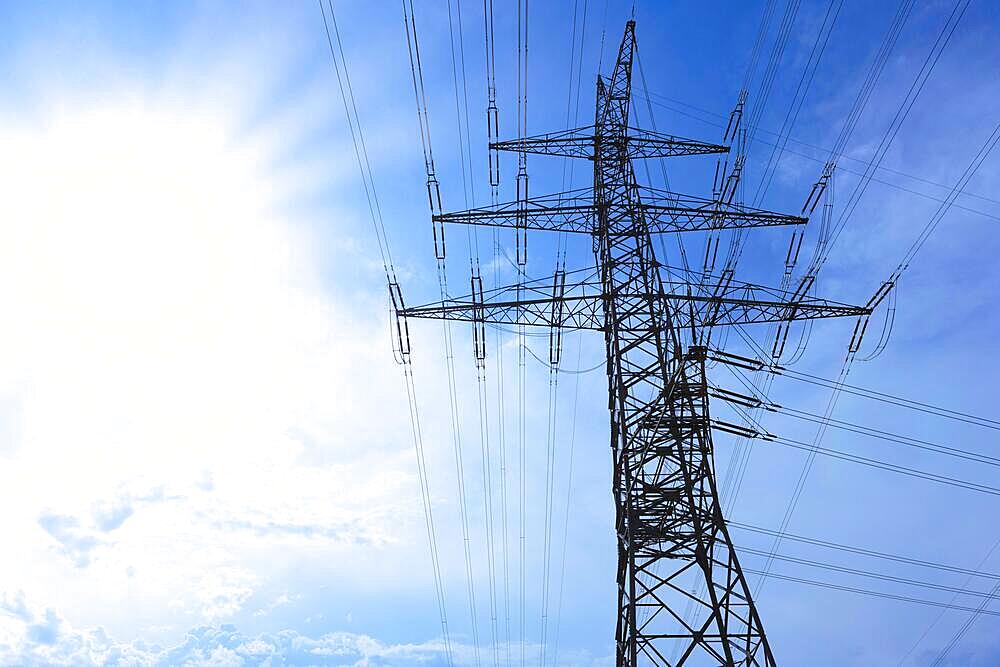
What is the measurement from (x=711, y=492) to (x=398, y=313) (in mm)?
12410

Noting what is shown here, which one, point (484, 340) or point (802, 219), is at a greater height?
point (802, 219)

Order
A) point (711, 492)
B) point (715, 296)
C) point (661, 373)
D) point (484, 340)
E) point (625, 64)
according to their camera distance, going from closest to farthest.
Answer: point (711, 492)
point (661, 373)
point (715, 296)
point (484, 340)
point (625, 64)

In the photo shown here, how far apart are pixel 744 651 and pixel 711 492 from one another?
426 centimetres

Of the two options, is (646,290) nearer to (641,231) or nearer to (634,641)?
(641,231)

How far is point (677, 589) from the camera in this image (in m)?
21.9

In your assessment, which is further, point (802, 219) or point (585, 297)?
point (802, 219)

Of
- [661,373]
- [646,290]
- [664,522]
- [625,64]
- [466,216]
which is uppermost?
[625,64]

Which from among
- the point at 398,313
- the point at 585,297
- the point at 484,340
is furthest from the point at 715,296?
the point at 398,313

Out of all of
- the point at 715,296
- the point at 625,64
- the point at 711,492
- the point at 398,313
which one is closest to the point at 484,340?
the point at 398,313

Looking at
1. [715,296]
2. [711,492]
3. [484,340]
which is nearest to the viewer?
[711,492]

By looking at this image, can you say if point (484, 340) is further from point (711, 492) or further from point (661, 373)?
point (711, 492)

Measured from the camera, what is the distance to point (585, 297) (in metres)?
27.1

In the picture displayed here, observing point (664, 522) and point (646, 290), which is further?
point (646, 290)

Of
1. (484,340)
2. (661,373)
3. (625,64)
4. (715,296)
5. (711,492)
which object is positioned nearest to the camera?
(711,492)
